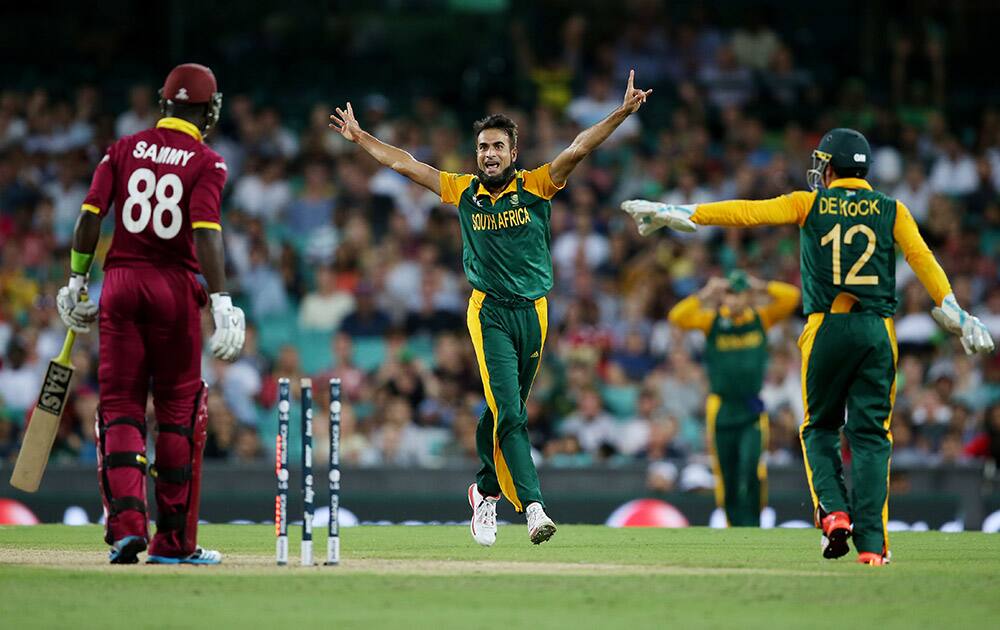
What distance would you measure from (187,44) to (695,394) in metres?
9.15

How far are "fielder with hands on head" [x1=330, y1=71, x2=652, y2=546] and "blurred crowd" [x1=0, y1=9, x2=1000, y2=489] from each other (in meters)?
5.96

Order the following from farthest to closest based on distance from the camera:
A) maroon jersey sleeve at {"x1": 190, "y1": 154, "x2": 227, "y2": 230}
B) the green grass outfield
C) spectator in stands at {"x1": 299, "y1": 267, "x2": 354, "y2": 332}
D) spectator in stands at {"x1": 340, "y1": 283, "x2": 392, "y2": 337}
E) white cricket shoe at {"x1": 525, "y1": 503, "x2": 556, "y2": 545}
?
spectator in stands at {"x1": 299, "y1": 267, "x2": 354, "y2": 332}, spectator in stands at {"x1": 340, "y1": 283, "x2": 392, "y2": 337}, white cricket shoe at {"x1": 525, "y1": 503, "x2": 556, "y2": 545}, maroon jersey sleeve at {"x1": 190, "y1": 154, "x2": 227, "y2": 230}, the green grass outfield

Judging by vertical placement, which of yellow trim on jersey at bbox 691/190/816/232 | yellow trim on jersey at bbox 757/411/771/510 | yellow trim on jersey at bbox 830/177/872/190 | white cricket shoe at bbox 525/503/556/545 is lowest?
white cricket shoe at bbox 525/503/556/545

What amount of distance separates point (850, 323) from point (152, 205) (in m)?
3.82

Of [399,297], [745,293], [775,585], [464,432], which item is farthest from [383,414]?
[775,585]

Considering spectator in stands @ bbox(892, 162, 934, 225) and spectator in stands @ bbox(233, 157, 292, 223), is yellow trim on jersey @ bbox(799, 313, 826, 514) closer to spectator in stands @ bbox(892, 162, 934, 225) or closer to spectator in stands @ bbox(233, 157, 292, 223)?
spectator in stands @ bbox(892, 162, 934, 225)

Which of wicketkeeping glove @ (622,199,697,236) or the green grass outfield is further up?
wicketkeeping glove @ (622,199,697,236)

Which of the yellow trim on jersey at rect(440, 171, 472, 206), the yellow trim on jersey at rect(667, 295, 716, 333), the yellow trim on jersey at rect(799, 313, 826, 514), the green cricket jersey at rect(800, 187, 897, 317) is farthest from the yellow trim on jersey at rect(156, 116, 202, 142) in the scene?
the yellow trim on jersey at rect(667, 295, 716, 333)

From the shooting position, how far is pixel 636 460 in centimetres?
→ 1627

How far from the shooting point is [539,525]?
9.41m

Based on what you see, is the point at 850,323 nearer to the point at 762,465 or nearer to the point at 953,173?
the point at 762,465

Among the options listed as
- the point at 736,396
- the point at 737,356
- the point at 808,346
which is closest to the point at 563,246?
the point at 737,356

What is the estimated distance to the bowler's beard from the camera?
9922 millimetres

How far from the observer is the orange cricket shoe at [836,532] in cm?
905
